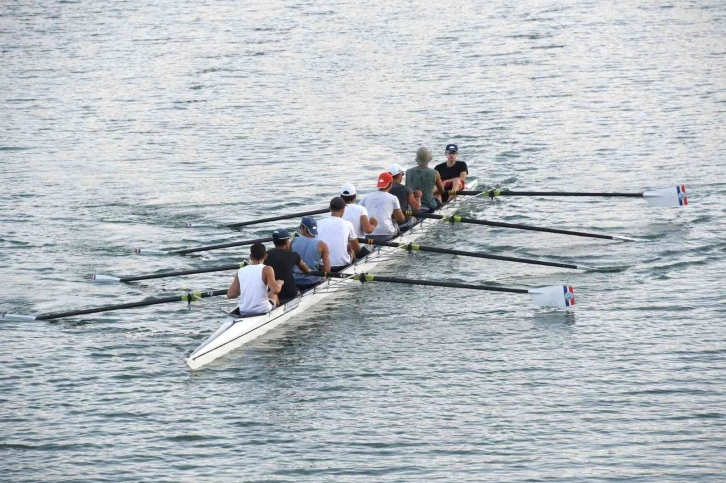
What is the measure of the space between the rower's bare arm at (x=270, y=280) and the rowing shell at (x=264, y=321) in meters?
0.37

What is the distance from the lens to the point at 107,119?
38.8 m

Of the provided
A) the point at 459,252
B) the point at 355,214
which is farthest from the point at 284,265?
the point at 459,252

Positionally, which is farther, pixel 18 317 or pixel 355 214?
pixel 355 214

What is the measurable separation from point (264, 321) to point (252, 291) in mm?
561

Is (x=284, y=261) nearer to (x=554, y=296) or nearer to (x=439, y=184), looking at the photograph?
(x=554, y=296)

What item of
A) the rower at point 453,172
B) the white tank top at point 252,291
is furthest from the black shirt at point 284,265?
the rower at point 453,172

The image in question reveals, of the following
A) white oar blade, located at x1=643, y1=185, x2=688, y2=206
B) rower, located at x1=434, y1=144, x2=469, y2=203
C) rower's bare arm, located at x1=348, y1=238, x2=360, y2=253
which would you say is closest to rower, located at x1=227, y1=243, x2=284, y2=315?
rower's bare arm, located at x1=348, y1=238, x2=360, y2=253

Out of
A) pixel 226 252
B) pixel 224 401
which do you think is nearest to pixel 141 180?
pixel 226 252

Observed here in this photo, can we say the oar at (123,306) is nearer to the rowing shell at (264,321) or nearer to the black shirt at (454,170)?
the rowing shell at (264,321)

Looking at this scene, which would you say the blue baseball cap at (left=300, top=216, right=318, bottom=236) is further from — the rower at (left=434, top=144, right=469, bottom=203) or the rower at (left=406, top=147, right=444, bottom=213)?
Result: the rower at (left=434, top=144, right=469, bottom=203)

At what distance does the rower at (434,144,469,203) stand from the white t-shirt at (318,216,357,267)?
590 centimetres

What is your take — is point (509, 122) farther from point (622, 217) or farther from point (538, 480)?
point (538, 480)

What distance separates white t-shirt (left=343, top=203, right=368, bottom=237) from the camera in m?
21.8

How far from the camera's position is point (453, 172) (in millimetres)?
26219
